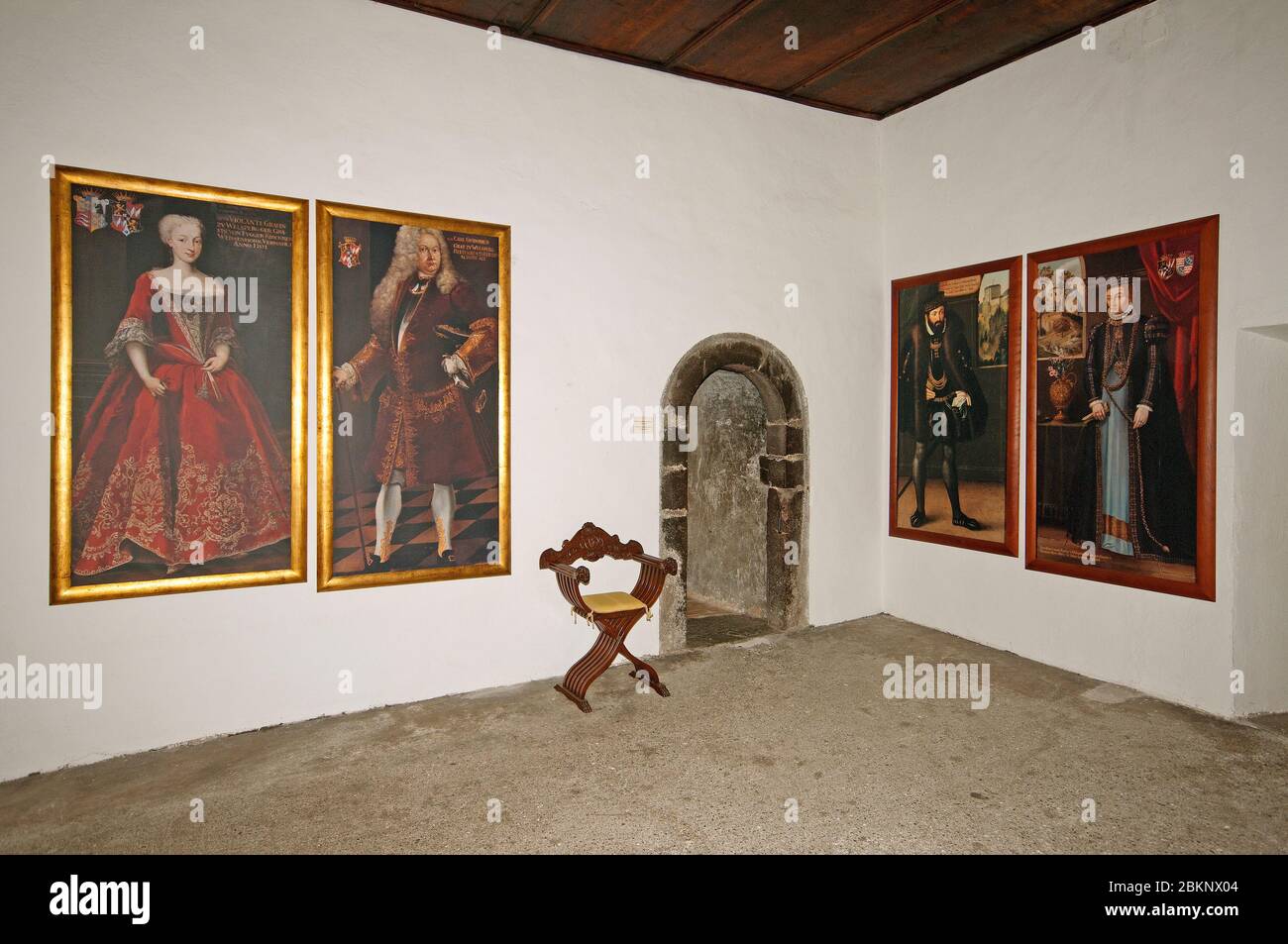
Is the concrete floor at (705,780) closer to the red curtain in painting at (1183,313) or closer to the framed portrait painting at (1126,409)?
the framed portrait painting at (1126,409)

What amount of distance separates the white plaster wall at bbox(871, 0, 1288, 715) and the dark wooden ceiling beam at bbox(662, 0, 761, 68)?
2.02m

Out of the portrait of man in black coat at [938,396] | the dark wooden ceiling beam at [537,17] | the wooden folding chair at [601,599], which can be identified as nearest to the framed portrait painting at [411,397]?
the wooden folding chair at [601,599]

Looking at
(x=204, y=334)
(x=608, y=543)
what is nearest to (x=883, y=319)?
(x=608, y=543)

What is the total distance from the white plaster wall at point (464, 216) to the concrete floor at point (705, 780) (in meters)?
0.35

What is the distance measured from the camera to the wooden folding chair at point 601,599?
4391mm

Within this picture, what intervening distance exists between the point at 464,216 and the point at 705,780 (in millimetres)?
3361

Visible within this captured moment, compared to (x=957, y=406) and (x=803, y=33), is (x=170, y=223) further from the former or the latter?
(x=957, y=406)

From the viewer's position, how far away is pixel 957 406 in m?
5.69

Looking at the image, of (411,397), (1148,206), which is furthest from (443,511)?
(1148,206)

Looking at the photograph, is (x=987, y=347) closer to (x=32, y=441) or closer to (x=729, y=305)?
(x=729, y=305)

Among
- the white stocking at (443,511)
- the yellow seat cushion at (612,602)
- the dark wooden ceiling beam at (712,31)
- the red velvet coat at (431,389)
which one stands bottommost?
the yellow seat cushion at (612,602)

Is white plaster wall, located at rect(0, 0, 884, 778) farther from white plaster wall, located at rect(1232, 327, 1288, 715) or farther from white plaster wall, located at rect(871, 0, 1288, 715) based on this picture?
white plaster wall, located at rect(1232, 327, 1288, 715)

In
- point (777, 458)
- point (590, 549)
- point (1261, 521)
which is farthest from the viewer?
point (777, 458)

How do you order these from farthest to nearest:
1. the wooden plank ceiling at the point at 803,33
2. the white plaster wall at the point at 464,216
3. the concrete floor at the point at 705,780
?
the wooden plank ceiling at the point at 803,33
the white plaster wall at the point at 464,216
the concrete floor at the point at 705,780
